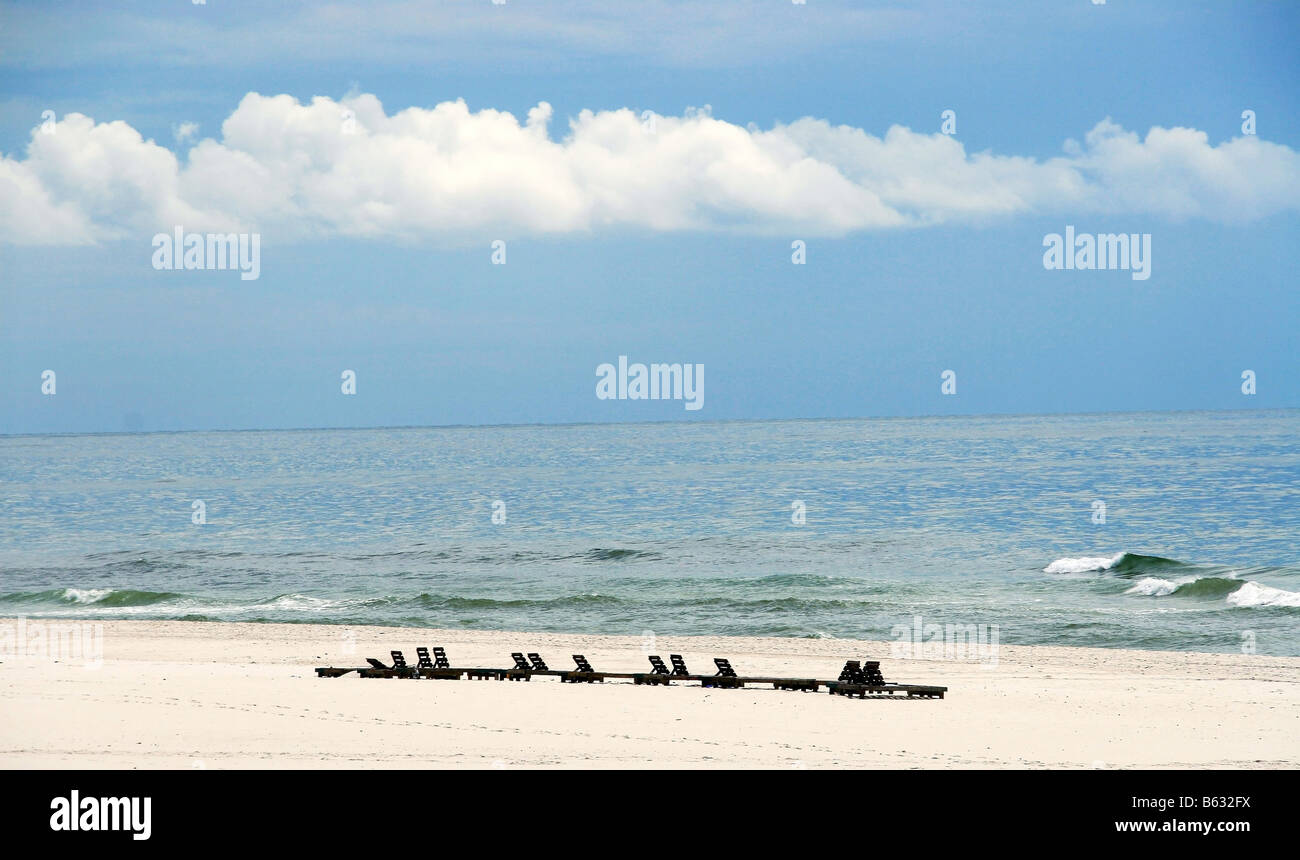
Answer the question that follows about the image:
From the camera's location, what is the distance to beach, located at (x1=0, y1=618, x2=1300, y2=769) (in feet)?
41.1

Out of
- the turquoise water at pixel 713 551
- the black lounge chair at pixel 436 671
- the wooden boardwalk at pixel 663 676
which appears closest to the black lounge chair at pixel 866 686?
the wooden boardwalk at pixel 663 676

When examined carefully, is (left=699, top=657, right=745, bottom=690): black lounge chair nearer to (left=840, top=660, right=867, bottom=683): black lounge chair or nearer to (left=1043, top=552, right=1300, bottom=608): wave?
(left=840, top=660, right=867, bottom=683): black lounge chair

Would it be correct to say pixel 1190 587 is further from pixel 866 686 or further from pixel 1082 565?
pixel 866 686

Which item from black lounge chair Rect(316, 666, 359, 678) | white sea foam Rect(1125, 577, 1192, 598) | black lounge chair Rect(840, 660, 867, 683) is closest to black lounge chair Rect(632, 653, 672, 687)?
black lounge chair Rect(840, 660, 867, 683)

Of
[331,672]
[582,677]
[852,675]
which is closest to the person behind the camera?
[852,675]

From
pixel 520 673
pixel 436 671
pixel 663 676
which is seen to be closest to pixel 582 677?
pixel 520 673

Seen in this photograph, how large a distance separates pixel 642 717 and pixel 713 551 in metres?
27.3

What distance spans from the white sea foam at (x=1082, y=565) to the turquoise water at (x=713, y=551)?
0.10 meters

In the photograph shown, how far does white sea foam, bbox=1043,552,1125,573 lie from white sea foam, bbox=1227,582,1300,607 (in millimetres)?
5247

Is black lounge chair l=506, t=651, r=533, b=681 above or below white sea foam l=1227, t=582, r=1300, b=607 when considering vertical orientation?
above

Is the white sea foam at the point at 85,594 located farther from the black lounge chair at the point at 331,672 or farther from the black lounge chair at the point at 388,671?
the black lounge chair at the point at 388,671

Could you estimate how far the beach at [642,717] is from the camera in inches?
494

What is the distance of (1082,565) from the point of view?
113ft
